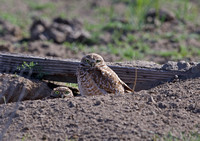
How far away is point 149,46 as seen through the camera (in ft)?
32.5

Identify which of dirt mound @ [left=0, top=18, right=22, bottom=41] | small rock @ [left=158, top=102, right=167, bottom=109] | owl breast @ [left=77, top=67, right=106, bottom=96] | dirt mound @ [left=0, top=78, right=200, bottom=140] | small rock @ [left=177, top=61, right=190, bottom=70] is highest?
dirt mound @ [left=0, top=18, right=22, bottom=41]

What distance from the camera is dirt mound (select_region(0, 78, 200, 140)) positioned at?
12.2 feet

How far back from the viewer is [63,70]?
5.65 meters

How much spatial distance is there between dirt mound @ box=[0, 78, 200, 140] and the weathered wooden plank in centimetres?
88

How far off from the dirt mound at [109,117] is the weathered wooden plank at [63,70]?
882 mm

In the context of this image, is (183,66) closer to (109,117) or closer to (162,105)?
(162,105)

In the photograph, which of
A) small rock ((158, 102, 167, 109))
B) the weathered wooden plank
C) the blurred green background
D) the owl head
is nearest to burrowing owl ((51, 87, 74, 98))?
the weathered wooden plank

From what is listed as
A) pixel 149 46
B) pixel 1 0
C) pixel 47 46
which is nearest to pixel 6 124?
pixel 47 46

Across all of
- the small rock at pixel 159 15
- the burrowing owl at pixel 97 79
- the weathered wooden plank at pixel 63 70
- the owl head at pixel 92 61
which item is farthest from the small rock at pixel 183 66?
the small rock at pixel 159 15

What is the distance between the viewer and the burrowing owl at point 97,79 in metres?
5.23

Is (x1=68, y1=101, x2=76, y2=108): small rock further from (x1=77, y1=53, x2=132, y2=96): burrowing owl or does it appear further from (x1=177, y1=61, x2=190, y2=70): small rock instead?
(x1=177, y1=61, x2=190, y2=70): small rock

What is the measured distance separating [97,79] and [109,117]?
1370mm

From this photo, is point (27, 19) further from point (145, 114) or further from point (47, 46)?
point (145, 114)

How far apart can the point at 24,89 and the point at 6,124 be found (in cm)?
127
